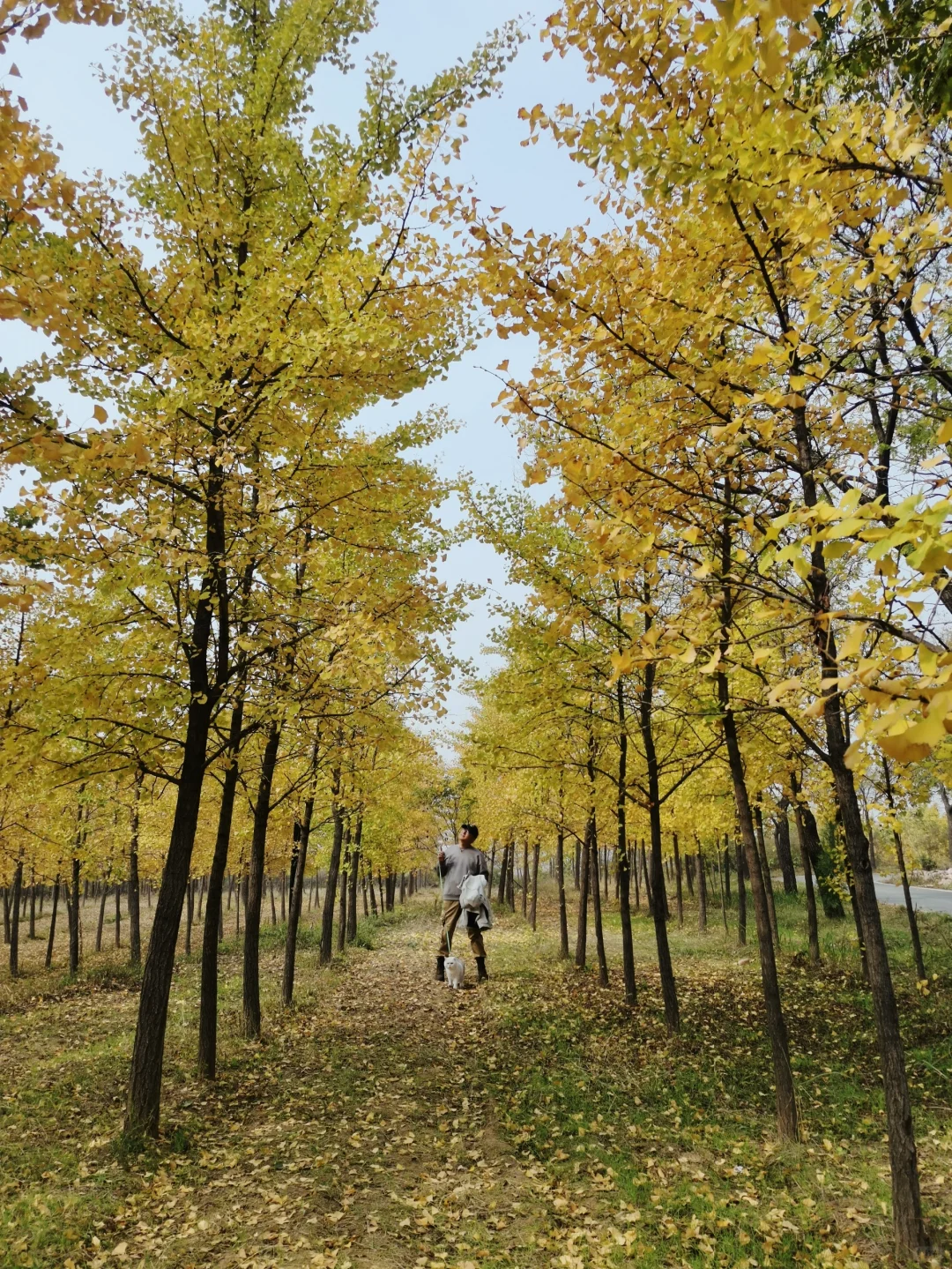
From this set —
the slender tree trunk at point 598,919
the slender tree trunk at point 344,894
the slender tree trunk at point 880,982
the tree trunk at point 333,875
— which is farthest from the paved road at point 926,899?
the slender tree trunk at point 880,982

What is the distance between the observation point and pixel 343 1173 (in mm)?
4906

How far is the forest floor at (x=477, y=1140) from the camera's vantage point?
13.4 ft

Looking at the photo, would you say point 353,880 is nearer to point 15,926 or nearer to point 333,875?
point 333,875

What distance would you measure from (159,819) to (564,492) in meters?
16.5

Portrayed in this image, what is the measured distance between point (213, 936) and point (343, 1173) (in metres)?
3.62

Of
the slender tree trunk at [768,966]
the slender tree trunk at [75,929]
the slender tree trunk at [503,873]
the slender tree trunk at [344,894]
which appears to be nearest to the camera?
the slender tree trunk at [768,966]

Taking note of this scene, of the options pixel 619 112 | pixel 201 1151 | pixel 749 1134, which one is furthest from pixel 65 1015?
pixel 619 112

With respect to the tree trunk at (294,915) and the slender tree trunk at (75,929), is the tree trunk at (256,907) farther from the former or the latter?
the slender tree trunk at (75,929)

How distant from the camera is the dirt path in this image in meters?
4.02

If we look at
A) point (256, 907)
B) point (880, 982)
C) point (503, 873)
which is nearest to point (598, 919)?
point (256, 907)

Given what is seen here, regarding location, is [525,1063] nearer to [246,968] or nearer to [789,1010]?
[246,968]

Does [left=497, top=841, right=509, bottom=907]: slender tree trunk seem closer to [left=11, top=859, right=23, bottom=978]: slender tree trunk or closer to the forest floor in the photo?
[left=11, top=859, right=23, bottom=978]: slender tree trunk

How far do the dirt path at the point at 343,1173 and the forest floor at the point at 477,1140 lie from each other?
0.02 m

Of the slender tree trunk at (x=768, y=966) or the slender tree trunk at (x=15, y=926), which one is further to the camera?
the slender tree trunk at (x=15, y=926)
